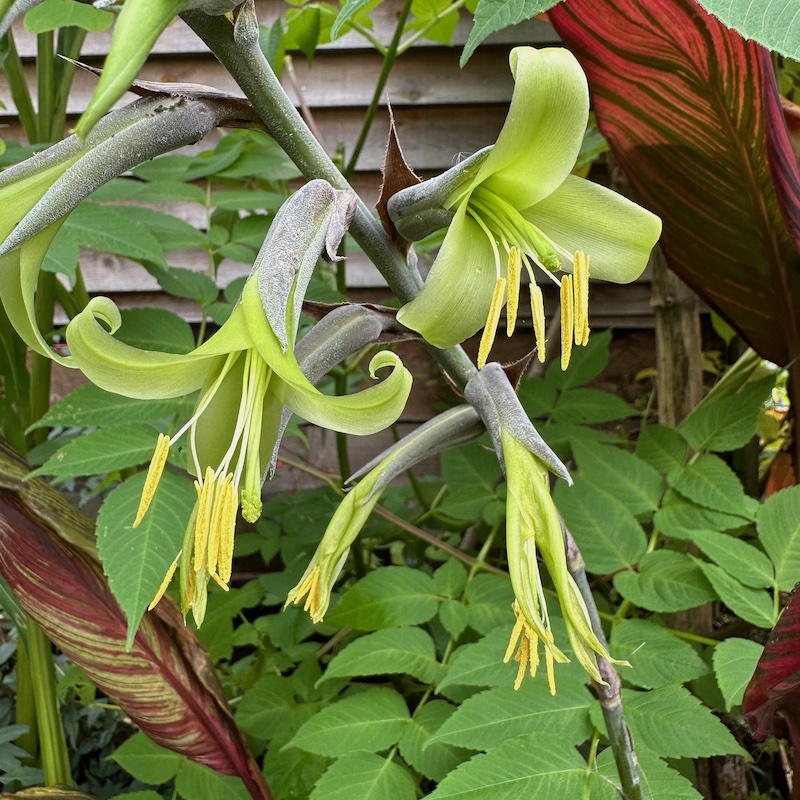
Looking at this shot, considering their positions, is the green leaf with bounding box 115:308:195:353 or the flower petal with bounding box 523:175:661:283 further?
the green leaf with bounding box 115:308:195:353

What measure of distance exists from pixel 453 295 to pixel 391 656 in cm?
38

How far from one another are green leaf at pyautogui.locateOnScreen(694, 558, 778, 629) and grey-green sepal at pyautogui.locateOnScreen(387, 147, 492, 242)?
0.37 meters

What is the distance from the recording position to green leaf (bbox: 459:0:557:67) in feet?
1.01

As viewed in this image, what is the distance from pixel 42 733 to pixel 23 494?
0.98 ft

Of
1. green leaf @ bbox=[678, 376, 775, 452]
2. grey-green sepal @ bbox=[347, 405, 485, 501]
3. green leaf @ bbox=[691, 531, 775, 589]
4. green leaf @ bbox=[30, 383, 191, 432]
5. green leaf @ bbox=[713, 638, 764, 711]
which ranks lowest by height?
green leaf @ bbox=[713, 638, 764, 711]

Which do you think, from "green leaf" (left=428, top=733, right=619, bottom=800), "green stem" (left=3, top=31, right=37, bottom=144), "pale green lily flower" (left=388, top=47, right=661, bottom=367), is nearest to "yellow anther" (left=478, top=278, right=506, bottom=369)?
"pale green lily flower" (left=388, top=47, right=661, bottom=367)

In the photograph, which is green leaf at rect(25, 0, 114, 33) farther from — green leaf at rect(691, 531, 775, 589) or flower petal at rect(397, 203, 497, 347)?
green leaf at rect(691, 531, 775, 589)

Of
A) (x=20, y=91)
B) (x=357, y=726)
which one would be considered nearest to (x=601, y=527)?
(x=357, y=726)

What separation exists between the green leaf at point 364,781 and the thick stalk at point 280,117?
0.35 meters

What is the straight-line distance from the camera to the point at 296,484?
5.21 feet

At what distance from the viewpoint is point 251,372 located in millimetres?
377

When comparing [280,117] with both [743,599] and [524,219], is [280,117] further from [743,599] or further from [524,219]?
[743,599]

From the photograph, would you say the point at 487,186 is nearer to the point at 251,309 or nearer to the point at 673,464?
the point at 251,309

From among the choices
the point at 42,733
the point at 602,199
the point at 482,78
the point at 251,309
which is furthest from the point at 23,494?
the point at 482,78
